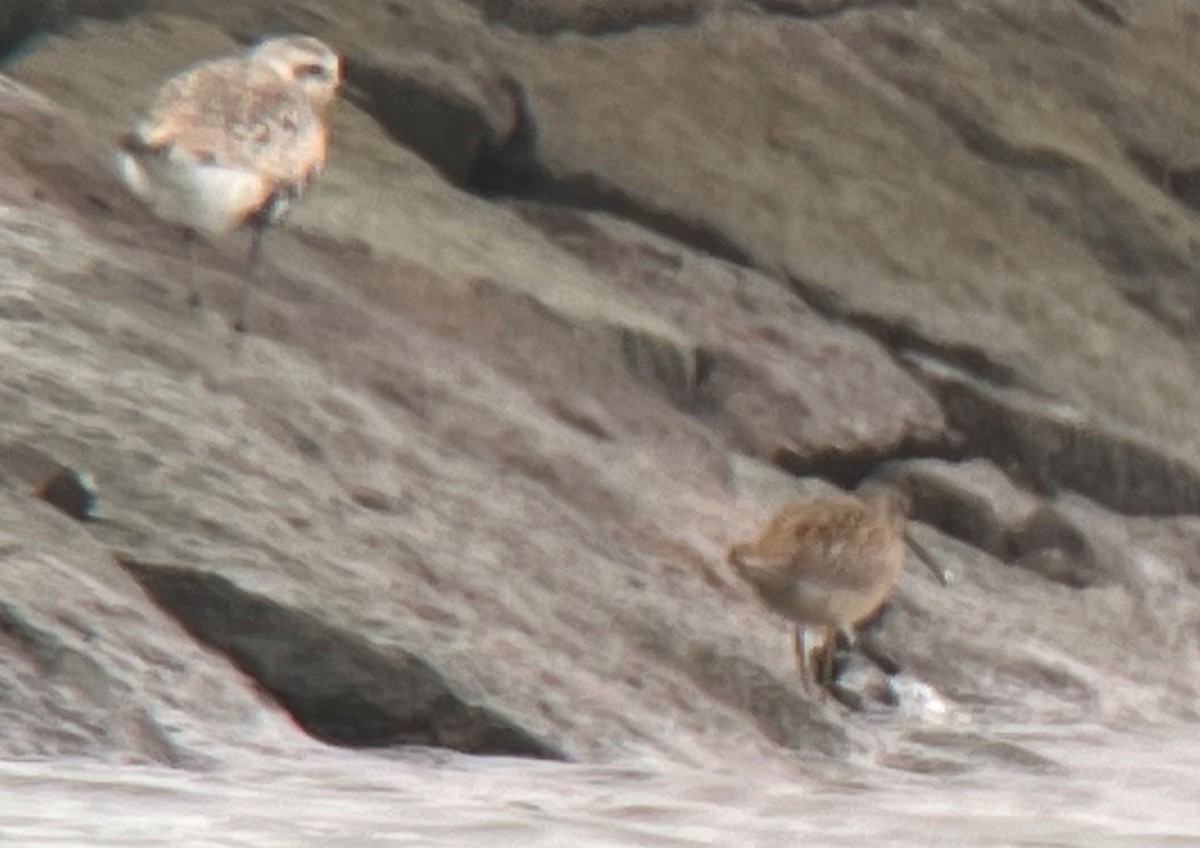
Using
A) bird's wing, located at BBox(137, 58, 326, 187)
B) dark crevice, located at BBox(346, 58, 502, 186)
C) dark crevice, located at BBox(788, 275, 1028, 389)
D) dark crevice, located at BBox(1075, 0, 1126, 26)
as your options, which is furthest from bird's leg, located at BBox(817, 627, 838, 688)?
dark crevice, located at BBox(1075, 0, 1126, 26)

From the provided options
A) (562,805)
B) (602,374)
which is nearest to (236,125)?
(602,374)

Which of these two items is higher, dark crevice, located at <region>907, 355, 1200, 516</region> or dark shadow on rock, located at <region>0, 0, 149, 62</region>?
dark shadow on rock, located at <region>0, 0, 149, 62</region>

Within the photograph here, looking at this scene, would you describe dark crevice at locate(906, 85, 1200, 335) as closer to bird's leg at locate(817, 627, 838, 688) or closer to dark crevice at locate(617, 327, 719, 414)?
dark crevice at locate(617, 327, 719, 414)

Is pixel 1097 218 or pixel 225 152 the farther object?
pixel 1097 218

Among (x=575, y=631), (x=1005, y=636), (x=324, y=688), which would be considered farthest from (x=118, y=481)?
(x=1005, y=636)

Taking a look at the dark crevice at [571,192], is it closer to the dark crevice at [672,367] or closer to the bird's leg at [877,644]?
the dark crevice at [672,367]

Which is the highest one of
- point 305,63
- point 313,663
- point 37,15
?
point 305,63

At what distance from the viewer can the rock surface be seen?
24.6 ft

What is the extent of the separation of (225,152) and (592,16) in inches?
128

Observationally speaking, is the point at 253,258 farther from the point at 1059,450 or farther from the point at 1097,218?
the point at 1097,218

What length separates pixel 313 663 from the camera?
7418mm

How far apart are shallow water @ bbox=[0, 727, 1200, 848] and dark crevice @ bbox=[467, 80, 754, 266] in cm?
338

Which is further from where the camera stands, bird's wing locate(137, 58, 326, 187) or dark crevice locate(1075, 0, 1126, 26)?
dark crevice locate(1075, 0, 1126, 26)

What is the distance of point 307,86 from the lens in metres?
9.79
